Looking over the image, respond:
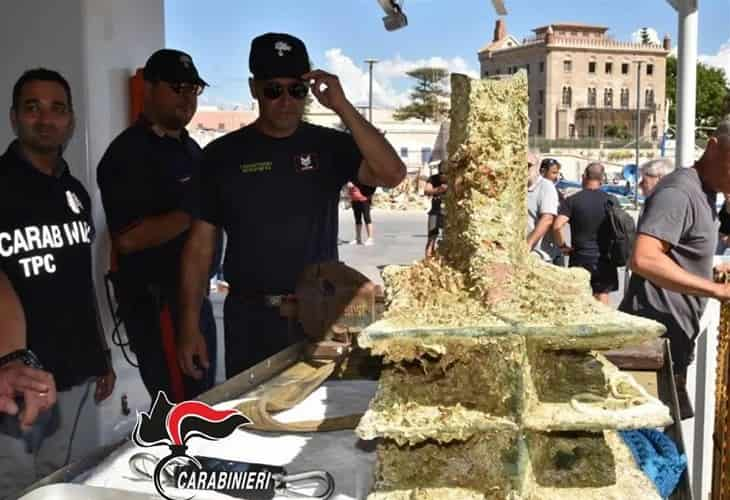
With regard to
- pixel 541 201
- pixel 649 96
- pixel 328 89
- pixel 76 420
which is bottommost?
pixel 76 420

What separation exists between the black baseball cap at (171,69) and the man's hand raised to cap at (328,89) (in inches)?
41.6

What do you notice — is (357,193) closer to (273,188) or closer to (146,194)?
(146,194)

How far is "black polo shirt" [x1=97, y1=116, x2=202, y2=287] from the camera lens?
359cm

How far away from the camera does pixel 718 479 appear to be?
279cm

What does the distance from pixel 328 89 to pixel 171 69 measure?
1.16 metres

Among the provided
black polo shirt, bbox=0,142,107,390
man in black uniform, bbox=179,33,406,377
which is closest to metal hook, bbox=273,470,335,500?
man in black uniform, bbox=179,33,406,377

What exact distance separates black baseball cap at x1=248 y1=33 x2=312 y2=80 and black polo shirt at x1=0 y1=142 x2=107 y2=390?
82 cm

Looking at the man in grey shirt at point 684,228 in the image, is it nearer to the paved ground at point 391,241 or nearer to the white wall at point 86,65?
the white wall at point 86,65

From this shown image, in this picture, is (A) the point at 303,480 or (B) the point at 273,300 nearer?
(A) the point at 303,480

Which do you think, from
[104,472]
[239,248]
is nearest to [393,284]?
[104,472]

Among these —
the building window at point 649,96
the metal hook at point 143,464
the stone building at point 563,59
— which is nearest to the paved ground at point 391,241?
the stone building at point 563,59

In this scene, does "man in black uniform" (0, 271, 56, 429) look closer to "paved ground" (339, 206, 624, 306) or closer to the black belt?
the black belt

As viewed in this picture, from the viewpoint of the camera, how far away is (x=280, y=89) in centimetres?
304

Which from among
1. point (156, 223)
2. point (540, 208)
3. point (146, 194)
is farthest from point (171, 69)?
point (540, 208)
